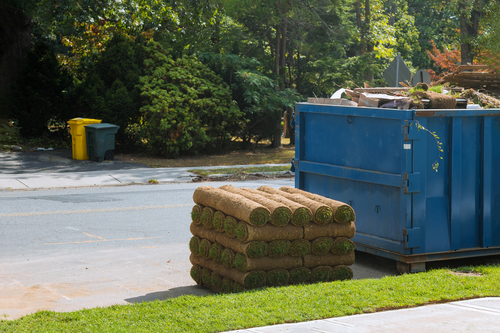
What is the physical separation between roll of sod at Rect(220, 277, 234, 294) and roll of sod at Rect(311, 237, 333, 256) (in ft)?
3.01

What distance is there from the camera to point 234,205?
6.10 meters

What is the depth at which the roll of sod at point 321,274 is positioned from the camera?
6168 mm

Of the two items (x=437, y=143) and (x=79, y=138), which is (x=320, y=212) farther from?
(x=79, y=138)

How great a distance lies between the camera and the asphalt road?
6.24 meters

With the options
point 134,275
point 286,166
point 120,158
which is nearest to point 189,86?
point 120,158

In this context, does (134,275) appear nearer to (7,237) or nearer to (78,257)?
(78,257)

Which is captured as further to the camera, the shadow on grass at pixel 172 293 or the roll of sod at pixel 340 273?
the roll of sod at pixel 340 273

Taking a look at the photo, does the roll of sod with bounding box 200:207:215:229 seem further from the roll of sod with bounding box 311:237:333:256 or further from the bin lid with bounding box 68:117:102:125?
the bin lid with bounding box 68:117:102:125

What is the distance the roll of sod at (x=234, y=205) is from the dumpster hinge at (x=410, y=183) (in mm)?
1726

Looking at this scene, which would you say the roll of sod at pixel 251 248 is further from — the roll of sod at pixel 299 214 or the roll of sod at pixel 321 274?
the roll of sod at pixel 321 274

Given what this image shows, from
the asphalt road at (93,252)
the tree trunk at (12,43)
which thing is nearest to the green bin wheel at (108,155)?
the tree trunk at (12,43)

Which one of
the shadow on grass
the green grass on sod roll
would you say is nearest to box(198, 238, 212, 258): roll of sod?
the shadow on grass

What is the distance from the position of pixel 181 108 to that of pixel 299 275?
49.2ft

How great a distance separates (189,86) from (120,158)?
12.3ft
